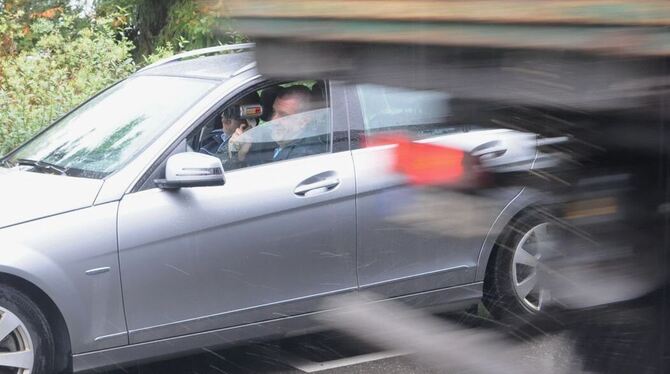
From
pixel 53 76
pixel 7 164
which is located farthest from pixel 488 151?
pixel 53 76

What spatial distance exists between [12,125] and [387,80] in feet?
22.9

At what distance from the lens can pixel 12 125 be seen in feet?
26.2

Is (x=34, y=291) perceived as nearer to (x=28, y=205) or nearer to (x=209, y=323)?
(x=28, y=205)

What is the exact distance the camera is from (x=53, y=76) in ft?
28.8

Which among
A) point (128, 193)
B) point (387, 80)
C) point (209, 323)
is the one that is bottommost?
point (209, 323)

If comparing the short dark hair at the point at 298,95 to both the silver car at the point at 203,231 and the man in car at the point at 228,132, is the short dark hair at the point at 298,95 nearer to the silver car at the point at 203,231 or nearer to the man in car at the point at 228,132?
the silver car at the point at 203,231

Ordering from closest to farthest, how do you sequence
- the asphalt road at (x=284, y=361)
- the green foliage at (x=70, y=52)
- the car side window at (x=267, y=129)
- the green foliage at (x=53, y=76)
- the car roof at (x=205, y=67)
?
the car side window at (x=267, y=129), the car roof at (x=205, y=67), the asphalt road at (x=284, y=361), the green foliage at (x=53, y=76), the green foliage at (x=70, y=52)

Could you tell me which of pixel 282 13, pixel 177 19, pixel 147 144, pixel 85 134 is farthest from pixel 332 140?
pixel 177 19

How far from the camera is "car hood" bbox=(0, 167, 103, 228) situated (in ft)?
15.3

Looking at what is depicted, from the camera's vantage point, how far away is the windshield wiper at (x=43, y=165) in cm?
520

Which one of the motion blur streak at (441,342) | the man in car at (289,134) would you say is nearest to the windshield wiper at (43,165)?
the man in car at (289,134)

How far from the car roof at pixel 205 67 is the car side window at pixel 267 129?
206 millimetres

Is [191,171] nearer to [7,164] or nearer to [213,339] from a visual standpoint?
[213,339]

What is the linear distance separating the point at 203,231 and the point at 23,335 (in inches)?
39.8
